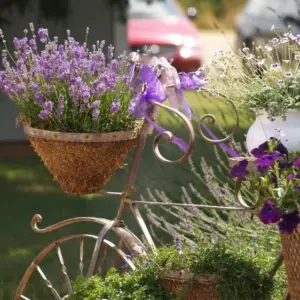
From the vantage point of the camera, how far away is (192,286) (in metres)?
2.95

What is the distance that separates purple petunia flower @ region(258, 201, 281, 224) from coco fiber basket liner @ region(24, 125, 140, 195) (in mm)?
698

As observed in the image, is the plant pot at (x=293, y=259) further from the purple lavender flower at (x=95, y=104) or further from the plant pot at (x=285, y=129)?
the purple lavender flower at (x=95, y=104)

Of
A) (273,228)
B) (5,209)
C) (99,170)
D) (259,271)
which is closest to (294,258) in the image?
(259,271)

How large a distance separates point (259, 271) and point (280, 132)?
498mm

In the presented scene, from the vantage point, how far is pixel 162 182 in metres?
6.08

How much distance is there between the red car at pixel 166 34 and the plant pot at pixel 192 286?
32.8ft

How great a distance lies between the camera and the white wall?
9.31 meters

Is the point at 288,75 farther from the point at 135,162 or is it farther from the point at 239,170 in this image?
the point at 135,162

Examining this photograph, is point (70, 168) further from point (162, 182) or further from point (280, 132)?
point (162, 182)

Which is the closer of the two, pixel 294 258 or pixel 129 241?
pixel 294 258

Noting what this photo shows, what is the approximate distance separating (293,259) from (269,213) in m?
0.17

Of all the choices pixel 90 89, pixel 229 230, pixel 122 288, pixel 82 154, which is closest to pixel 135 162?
pixel 82 154

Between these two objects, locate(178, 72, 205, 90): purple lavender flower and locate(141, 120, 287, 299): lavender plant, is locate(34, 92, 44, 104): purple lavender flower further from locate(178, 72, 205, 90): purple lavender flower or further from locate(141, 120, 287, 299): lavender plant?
locate(141, 120, 287, 299): lavender plant

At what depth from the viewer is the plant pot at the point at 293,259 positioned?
2.58m
